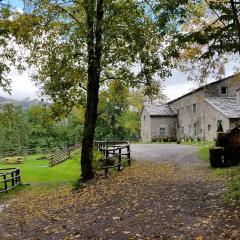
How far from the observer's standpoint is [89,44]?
17.8 metres

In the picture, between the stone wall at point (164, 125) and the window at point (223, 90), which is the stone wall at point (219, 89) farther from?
the stone wall at point (164, 125)

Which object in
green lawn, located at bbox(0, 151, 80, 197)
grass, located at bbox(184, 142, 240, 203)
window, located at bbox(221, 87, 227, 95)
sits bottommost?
green lawn, located at bbox(0, 151, 80, 197)

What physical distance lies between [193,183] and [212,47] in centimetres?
491

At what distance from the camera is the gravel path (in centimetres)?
996

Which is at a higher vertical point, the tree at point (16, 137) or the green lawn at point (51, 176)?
the tree at point (16, 137)

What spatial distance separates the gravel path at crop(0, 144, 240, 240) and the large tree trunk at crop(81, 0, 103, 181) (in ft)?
4.28

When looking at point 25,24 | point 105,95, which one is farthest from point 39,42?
point 105,95

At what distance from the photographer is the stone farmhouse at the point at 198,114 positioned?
44.8 metres

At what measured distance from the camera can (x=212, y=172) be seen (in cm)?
1795

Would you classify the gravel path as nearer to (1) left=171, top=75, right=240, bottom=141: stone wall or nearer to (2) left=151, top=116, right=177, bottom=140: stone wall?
(1) left=171, top=75, right=240, bottom=141: stone wall

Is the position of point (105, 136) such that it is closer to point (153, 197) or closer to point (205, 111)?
point (205, 111)

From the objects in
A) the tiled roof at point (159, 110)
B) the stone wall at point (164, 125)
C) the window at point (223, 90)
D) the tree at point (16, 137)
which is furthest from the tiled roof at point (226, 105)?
the tree at point (16, 137)

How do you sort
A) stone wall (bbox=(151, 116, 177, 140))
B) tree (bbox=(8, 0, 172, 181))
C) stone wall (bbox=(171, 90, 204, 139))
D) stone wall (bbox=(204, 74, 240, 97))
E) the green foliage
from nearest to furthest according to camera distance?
tree (bbox=(8, 0, 172, 181)) → the green foliage → stone wall (bbox=(204, 74, 240, 97)) → stone wall (bbox=(171, 90, 204, 139)) → stone wall (bbox=(151, 116, 177, 140))

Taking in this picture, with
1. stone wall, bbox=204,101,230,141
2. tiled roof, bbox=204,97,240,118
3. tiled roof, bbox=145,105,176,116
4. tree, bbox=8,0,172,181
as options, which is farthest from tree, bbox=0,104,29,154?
tree, bbox=8,0,172,181
